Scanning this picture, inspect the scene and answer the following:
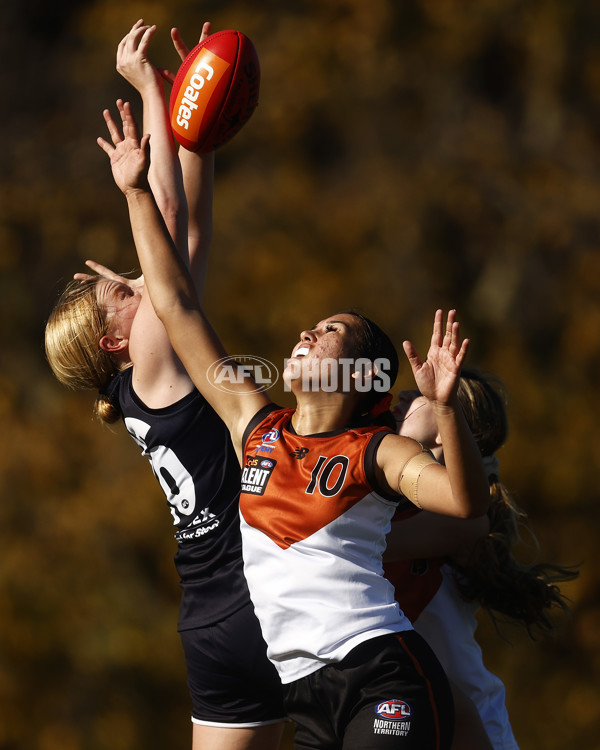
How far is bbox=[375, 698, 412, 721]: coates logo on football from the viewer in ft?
7.53

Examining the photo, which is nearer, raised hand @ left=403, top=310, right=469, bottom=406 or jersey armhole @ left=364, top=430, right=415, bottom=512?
raised hand @ left=403, top=310, right=469, bottom=406

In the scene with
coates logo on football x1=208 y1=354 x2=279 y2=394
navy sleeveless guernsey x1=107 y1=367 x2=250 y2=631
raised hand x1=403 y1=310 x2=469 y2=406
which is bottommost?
navy sleeveless guernsey x1=107 y1=367 x2=250 y2=631

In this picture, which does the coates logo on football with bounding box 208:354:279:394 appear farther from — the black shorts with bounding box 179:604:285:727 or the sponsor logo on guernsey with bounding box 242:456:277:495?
the black shorts with bounding box 179:604:285:727

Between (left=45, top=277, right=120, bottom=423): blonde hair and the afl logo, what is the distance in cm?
69

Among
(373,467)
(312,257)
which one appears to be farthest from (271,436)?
(312,257)

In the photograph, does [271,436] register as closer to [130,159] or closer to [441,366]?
[441,366]

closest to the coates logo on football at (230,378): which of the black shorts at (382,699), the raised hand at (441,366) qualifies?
the raised hand at (441,366)

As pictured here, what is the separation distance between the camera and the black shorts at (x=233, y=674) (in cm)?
288

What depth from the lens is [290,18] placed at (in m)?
11.7

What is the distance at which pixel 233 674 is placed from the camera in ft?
9.65

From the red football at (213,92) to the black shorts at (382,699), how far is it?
163 centimetres

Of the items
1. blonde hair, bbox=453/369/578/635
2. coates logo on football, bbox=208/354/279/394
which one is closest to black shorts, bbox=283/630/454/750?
coates logo on football, bbox=208/354/279/394

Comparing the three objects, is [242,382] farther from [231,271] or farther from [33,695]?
[33,695]

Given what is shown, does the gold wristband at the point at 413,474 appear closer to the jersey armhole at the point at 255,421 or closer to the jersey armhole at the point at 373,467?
the jersey armhole at the point at 373,467
